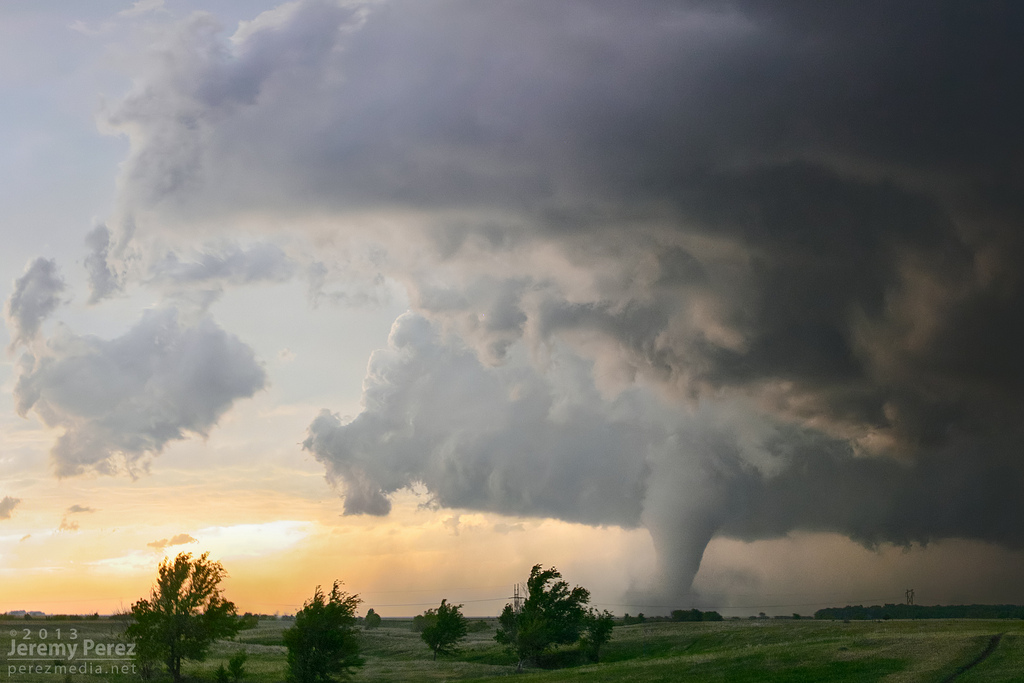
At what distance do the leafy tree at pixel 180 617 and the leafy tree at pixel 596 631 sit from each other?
60.4m

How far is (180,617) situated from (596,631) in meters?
67.3

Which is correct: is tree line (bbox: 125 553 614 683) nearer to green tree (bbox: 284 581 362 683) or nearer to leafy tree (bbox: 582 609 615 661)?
green tree (bbox: 284 581 362 683)

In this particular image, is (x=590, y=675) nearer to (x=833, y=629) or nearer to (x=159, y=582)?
(x=159, y=582)

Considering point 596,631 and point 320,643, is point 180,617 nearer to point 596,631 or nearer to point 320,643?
point 320,643

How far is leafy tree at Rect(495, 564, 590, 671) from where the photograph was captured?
116m

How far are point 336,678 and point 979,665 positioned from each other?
60280 millimetres

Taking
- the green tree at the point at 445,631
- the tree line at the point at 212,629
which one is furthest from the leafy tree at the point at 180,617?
the green tree at the point at 445,631

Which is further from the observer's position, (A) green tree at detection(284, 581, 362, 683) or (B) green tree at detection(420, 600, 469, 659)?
(B) green tree at detection(420, 600, 469, 659)

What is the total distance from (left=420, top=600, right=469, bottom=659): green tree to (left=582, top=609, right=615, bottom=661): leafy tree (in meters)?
19.4

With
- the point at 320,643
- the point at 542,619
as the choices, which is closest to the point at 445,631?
the point at 542,619

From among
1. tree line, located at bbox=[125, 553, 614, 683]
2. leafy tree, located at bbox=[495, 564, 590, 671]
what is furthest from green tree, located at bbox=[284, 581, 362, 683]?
leafy tree, located at bbox=[495, 564, 590, 671]

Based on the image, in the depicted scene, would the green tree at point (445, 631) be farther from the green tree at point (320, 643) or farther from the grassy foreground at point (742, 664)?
the green tree at point (320, 643)

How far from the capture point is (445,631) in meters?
122

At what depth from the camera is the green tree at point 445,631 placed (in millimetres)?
122188
